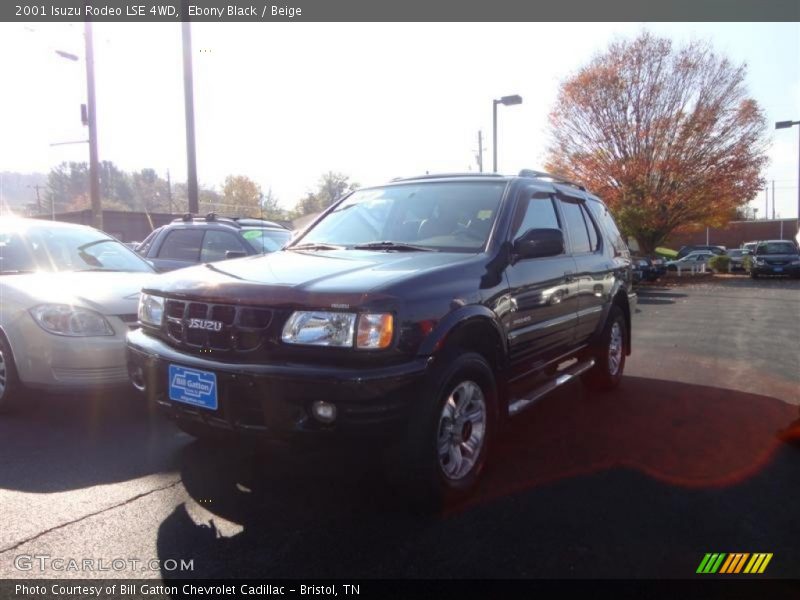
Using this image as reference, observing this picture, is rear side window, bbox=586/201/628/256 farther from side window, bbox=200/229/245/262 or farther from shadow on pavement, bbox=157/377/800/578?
side window, bbox=200/229/245/262

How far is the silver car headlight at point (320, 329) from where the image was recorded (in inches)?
112

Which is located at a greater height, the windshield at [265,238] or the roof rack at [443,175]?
the roof rack at [443,175]

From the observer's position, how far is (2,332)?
4.75 m

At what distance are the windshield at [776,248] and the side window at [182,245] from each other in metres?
25.7

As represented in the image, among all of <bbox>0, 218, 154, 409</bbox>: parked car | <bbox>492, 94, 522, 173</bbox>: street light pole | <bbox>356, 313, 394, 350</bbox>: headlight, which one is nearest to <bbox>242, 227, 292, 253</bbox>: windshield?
<bbox>0, 218, 154, 409</bbox>: parked car

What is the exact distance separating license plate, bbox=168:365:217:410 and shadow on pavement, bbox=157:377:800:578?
1.51ft

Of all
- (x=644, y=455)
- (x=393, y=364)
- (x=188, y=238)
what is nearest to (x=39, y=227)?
(x=188, y=238)

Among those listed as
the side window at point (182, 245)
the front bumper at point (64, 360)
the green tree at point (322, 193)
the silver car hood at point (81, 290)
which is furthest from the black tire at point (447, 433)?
the green tree at point (322, 193)

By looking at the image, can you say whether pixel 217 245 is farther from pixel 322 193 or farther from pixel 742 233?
pixel 742 233

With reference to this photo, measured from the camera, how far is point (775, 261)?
84.7ft

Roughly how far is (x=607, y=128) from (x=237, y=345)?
84.8 feet

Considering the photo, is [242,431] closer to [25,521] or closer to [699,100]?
[25,521]

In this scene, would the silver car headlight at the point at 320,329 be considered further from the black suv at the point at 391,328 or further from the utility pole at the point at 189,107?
the utility pole at the point at 189,107

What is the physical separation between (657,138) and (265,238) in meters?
21.5
